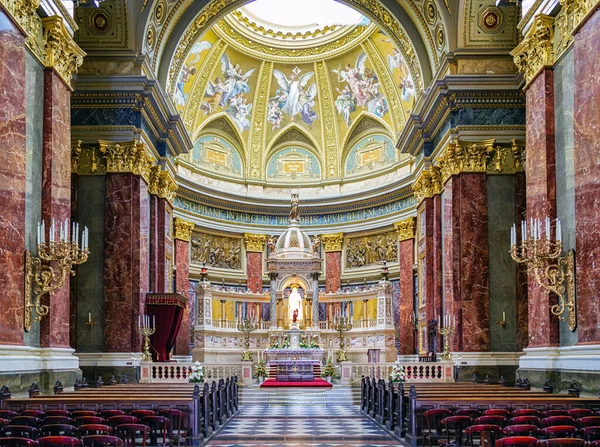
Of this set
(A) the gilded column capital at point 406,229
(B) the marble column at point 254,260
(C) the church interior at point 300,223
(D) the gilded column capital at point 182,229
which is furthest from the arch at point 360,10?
(B) the marble column at point 254,260

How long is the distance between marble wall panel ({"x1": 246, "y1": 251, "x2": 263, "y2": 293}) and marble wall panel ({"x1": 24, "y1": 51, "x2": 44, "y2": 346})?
23.3 meters

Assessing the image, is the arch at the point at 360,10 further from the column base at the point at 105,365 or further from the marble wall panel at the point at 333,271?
the marble wall panel at the point at 333,271

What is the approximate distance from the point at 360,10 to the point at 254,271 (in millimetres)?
14999

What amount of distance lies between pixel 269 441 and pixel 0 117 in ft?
24.5

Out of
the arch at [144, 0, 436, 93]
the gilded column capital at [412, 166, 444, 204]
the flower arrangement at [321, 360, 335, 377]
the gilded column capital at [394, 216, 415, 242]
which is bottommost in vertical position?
the flower arrangement at [321, 360, 335, 377]

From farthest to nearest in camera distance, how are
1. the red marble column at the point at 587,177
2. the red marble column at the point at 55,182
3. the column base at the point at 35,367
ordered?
the red marble column at the point at 55,182
the red marble column at the point at 587,177
the column base at the point at 35,367

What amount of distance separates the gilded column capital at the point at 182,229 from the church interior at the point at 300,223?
0.48 ft

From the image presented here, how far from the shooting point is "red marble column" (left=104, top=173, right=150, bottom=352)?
72.4 feet

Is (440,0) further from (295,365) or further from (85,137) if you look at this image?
(295,365)

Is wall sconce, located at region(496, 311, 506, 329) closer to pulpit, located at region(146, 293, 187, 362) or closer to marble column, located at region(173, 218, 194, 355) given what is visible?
pulpit, located at region(146, 293, 187, 362)

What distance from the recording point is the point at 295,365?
95.7ft

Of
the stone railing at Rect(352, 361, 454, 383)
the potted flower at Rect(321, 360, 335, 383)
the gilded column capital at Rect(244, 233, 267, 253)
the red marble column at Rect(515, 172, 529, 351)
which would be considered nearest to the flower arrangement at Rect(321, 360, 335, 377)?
the potted flower at Rect(321, 360, 335, 383)

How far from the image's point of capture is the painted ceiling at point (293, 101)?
3681cm

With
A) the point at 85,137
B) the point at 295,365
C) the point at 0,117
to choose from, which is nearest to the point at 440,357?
the point at 295,365
